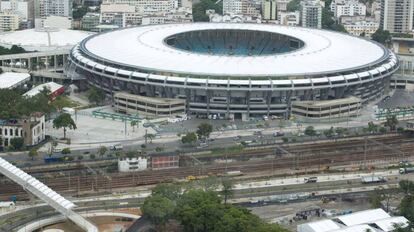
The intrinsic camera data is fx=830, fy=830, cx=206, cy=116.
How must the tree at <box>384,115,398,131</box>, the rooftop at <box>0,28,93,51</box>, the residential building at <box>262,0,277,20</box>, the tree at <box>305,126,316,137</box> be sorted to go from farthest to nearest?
the residential building at <box>262,0,277,20</box>
the rooftop at <box>0,28,93,51</box>
the tree at <box>384,115,398,131</box>
the tree at <box>305,126,316,137</box>

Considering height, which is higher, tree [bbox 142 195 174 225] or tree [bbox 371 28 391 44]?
tree [bbox 371 28 391 44]

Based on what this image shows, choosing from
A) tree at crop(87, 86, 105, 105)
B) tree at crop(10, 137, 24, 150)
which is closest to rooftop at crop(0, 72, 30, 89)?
tree at crop(87, 86, 105, 105)

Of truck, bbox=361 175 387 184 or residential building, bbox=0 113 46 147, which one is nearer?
truck, bbox=361 175 387 184

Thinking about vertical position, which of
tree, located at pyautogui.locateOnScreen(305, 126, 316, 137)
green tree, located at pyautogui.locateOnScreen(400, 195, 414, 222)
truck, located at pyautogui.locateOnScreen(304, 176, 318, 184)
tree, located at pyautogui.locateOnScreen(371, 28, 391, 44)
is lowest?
truck, located at pyautogui.locateOnScreen(304, 176, 318, 184)

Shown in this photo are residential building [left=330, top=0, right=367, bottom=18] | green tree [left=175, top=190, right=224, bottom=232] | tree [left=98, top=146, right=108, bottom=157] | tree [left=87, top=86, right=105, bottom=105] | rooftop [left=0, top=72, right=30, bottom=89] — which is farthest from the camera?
residential building [left=330, top=0, right=367, bottom=18]

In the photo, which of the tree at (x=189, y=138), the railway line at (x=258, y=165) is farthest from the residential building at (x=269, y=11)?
the tree at (x=189, y=138)

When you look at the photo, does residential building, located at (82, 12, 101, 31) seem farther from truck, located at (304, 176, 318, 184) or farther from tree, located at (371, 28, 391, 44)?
truck, located at (304, 176, 318, 184)
